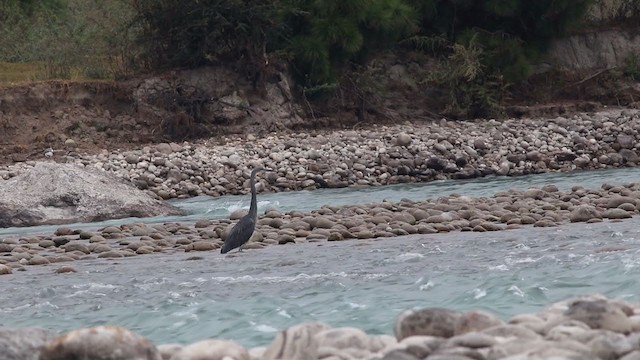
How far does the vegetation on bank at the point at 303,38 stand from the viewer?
25.3 m

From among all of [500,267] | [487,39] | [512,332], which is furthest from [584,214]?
[487,39]

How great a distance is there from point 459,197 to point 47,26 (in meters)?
15.6

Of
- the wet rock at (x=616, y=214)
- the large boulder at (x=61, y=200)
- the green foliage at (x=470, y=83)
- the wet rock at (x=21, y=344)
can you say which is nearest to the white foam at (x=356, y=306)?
the wet rock at (x=21, y=344)

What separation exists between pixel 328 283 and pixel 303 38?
16.6 metres

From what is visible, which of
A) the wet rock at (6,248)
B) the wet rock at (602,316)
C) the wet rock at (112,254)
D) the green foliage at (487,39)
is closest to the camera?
the wet rock at (602,316)

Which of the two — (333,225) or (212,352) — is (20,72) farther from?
(212,352)

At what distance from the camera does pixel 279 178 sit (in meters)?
21.0

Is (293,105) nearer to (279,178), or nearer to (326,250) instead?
(279,178)

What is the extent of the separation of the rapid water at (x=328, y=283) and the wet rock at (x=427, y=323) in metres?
1.56

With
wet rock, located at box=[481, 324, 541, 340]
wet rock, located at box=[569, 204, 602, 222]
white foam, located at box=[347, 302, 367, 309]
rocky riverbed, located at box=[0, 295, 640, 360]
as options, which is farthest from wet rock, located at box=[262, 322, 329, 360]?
wet rock, located at box=[569, 204, 602, 222]

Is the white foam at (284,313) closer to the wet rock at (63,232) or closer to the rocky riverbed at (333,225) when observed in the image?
the rocky riverbed at (333,225)

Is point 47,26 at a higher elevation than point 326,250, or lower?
higher

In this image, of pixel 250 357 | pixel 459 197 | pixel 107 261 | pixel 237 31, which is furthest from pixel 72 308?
pixel 237 31

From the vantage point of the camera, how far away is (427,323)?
578 centimetres
